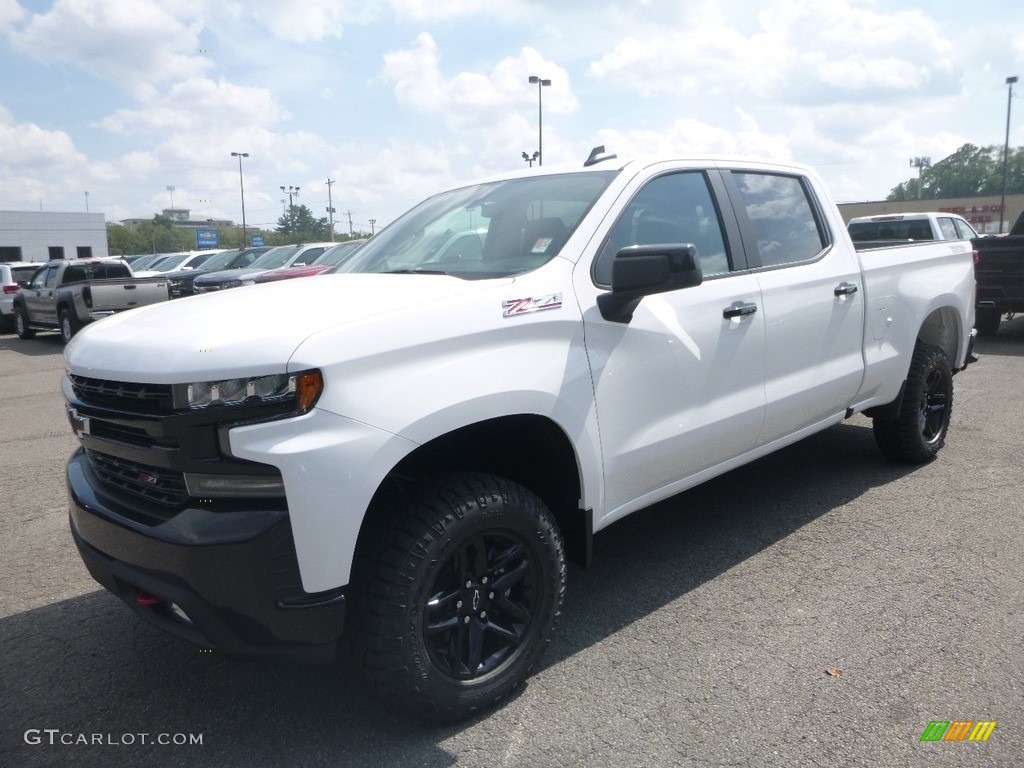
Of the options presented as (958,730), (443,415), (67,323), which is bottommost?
(958,730)

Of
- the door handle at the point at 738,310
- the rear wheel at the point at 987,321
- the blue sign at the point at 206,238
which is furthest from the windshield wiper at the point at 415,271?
the blue sign at the point at 206,238

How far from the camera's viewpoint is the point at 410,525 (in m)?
2.56

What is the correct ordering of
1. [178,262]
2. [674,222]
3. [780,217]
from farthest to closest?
[178,262] → [780,217] → [674,222]

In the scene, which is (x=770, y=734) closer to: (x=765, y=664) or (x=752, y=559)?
(x=765, y=664)

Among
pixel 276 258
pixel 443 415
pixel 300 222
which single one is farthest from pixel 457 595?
pixel 300 222

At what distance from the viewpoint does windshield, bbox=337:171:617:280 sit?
326 centimetres

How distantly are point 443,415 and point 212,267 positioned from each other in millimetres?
22251

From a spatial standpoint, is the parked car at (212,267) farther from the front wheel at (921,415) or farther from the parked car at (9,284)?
the front wheel at (921,415)

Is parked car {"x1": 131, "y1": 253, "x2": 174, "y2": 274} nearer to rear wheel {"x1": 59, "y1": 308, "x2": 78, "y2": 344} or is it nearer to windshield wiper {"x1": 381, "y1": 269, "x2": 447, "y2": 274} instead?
rear wheel {"x1": 59, "y1": 308, "x2": 78, "y2": 344}

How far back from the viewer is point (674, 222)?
3.68 m

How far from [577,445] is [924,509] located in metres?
2.72

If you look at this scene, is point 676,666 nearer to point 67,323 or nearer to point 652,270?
point 652,270

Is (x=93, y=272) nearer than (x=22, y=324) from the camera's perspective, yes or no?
Yes

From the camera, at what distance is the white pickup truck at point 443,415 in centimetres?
233
